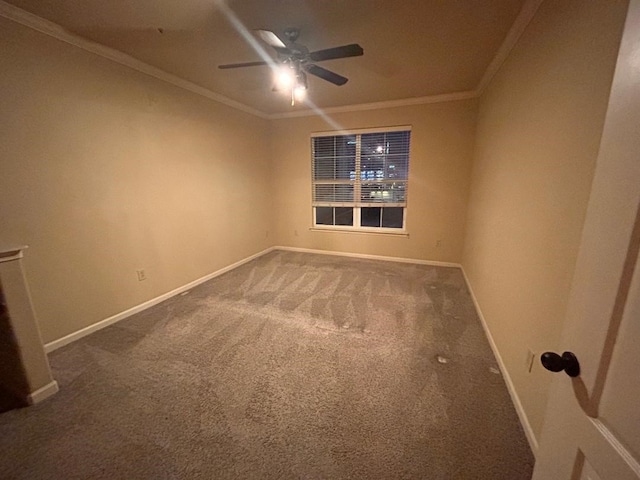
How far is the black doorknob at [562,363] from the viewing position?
1.99 feet

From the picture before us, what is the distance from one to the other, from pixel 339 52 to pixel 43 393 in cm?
303

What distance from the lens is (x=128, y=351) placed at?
210 centimetres

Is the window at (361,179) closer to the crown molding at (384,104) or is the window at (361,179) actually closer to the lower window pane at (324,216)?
the lower window pane at (324,216)

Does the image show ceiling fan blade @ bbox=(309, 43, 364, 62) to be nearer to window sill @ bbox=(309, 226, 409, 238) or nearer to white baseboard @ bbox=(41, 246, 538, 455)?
white baseboard @ bbox=(41, 246, 538, 455)

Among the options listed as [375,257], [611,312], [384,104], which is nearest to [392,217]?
[375,257]

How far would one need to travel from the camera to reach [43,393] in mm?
1637

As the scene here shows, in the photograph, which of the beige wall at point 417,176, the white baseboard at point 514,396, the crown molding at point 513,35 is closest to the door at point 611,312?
the white baseboard at point 514,396

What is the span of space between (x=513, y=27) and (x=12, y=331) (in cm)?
396

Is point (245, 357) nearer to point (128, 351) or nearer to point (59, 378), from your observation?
point (128, 351)

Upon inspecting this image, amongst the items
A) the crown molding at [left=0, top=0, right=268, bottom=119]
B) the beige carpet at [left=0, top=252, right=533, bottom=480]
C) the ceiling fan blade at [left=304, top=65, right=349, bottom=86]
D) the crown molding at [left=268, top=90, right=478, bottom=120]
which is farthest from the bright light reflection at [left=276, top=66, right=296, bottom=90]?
the beige carpet at [left=0, top=252, right=533, bottom=480]

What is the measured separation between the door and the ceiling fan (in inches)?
68.2

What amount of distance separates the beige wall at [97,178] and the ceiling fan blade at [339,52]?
1.90m

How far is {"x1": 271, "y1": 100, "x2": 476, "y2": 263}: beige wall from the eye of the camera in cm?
373

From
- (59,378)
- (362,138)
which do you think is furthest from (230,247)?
(362,138)
